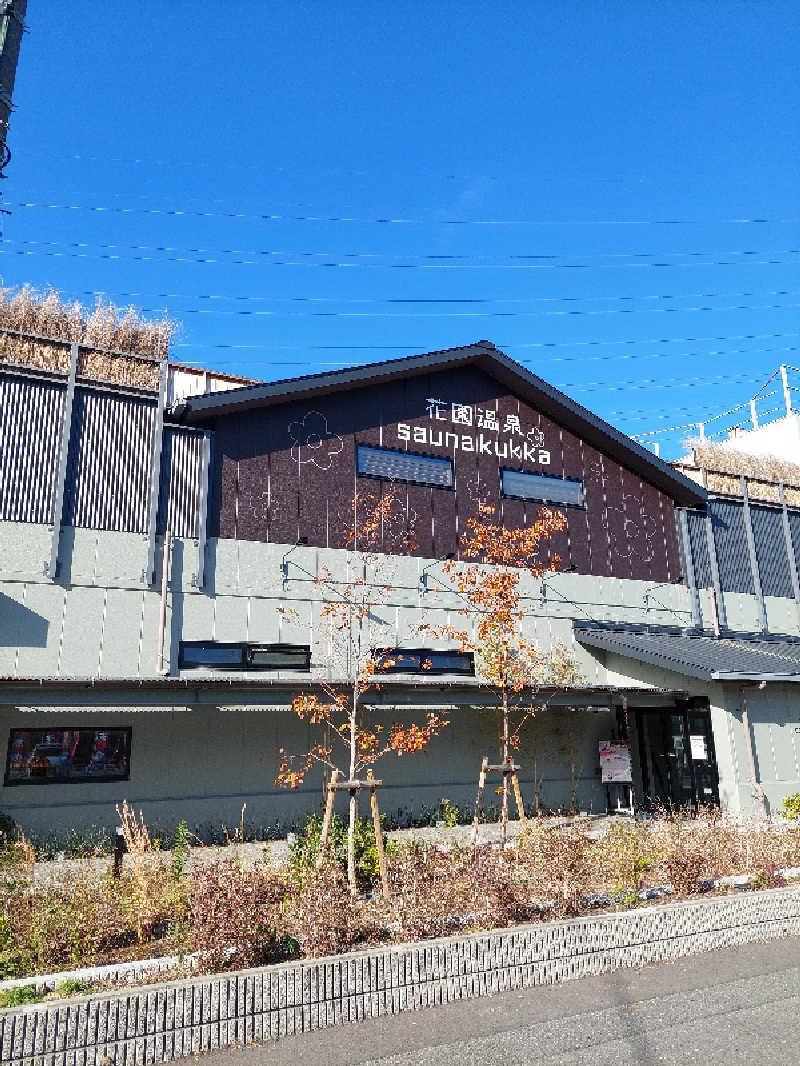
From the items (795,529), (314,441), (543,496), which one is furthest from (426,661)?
(795,529)

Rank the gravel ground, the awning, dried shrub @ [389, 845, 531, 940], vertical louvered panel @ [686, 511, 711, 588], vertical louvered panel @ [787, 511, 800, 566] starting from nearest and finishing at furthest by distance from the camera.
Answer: dried shrub @ [389, 845, 531, 940] → the gravel ground → the awning → vertical louvered panel @ [686, 511, 711, 588] → vertical louvered panel @ [787, 511, 800, 566]

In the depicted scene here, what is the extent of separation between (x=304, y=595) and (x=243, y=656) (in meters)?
A: 1.81

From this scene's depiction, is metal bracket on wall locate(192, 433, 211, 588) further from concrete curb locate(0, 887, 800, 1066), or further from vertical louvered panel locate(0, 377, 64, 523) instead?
concrete curb locate(0, 887, 800, 1066)

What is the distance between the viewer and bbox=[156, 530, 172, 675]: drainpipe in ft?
47.3

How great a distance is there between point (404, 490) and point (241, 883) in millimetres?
12218

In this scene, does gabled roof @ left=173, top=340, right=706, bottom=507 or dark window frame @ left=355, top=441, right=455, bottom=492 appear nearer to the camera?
gabled roof @ left=173, top=340, right=706, bottom=507

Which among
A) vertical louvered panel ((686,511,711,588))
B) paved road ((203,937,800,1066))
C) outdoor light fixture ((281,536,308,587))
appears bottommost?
paved road ((203,937,800,1066))

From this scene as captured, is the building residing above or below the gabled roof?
below

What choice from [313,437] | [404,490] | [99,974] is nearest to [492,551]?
[404,490]

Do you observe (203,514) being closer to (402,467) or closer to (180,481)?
(180,481)

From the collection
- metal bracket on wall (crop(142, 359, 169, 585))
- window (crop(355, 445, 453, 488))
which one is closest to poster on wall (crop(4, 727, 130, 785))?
metal bracket on wall (crop(142, 359, 169, 585))

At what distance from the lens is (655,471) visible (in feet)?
71.0

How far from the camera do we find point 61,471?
579 inches

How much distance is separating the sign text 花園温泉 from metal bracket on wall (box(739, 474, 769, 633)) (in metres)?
7.12
